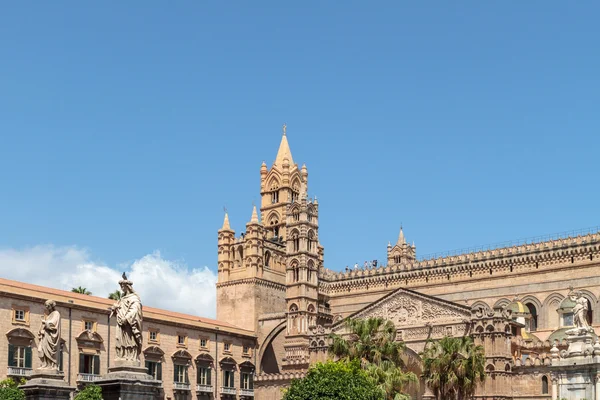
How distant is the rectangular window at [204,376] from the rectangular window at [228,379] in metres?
2.11

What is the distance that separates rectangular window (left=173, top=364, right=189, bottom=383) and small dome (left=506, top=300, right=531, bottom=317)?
78.5ft

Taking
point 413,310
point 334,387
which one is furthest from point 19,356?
point 413,310

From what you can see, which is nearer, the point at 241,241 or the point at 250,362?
the point at 250,362

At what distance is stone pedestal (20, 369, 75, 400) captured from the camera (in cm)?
2072

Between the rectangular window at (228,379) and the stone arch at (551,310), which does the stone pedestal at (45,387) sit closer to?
the rectangular window at (228,379)

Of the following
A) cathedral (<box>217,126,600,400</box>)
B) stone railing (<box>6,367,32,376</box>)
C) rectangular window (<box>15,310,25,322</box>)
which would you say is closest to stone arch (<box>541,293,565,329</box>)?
cathedral (<box>217,126,600,400</box>)

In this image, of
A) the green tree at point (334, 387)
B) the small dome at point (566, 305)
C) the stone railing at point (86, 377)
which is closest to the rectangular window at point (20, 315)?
the stone railing at point (86, 377)

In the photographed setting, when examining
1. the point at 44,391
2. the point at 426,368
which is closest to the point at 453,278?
the point at 426,368

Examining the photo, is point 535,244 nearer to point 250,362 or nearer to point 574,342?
point 250,362

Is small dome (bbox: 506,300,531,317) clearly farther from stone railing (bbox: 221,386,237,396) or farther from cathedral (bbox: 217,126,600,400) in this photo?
stone railing (bbox: 221,386,237,396)

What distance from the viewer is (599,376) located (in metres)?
34.0

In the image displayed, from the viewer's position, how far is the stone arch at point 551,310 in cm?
6131

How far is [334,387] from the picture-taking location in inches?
1474

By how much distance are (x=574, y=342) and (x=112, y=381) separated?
24268mm
